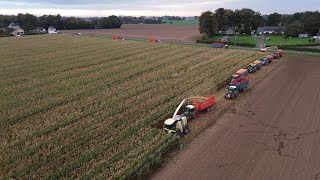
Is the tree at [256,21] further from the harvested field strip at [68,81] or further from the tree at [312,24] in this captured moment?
the harvested field strip at [68,81]

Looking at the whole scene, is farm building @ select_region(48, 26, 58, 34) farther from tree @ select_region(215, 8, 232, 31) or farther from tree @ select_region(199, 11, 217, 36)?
tree @ select_region(215, 8, 232, 31)

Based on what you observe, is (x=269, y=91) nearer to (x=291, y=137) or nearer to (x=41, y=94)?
(x=291, y=137)

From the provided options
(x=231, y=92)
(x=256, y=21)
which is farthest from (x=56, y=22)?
(x=231, y=92)

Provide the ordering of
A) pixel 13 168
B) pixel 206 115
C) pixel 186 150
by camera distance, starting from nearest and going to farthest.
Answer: pixel 13 168 → pixel 186 150 → pixel 206 115

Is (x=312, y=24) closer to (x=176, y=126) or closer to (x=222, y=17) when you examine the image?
(x=222, y=17)

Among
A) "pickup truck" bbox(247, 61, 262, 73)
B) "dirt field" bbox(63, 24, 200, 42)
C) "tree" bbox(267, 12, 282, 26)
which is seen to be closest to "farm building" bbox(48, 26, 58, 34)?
"dirt field" bbox(63, 24, 200, 42)

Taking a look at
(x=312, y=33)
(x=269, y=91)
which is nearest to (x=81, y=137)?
(x=269, y=91)
